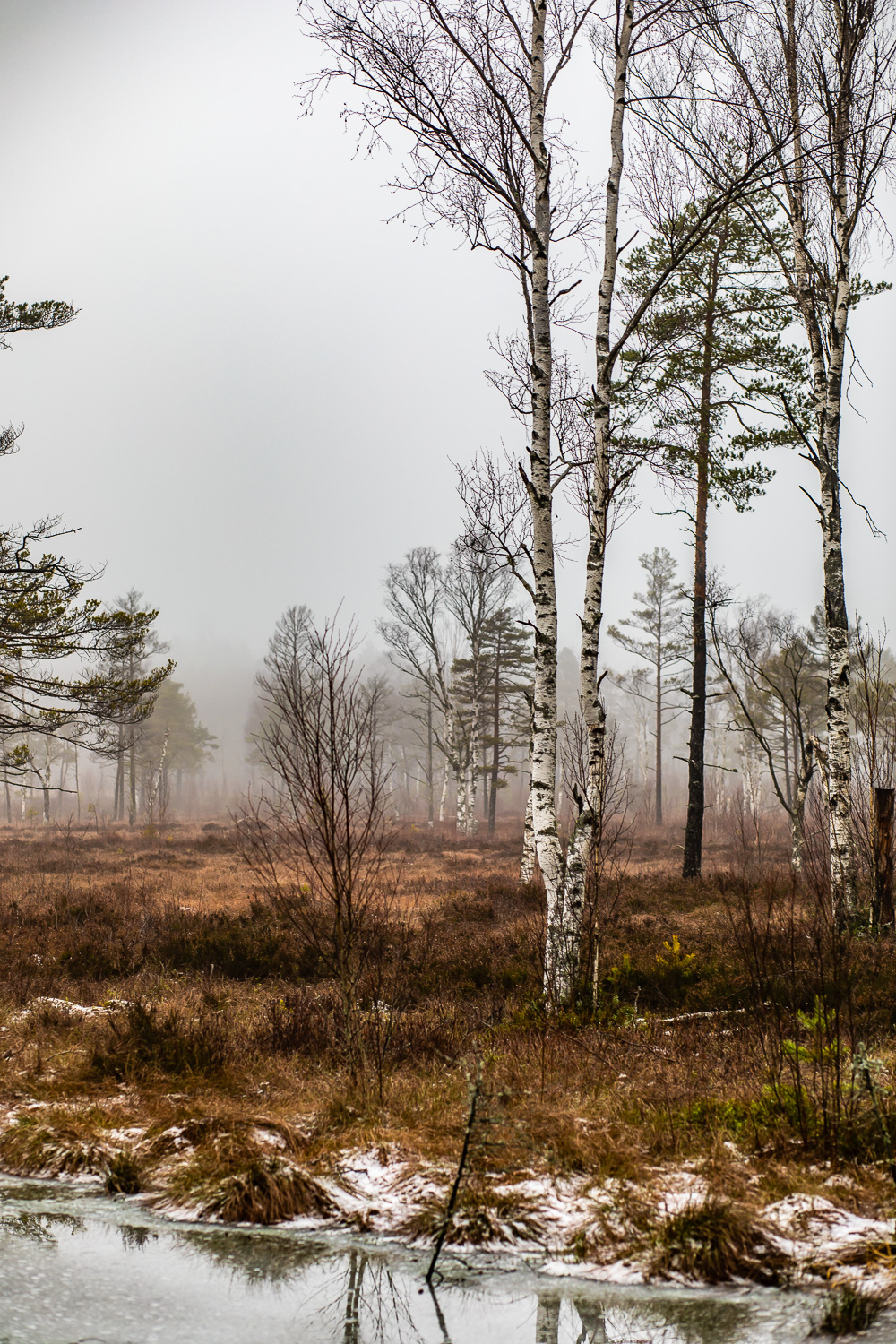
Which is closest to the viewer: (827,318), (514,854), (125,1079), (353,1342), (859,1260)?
(353,1342)

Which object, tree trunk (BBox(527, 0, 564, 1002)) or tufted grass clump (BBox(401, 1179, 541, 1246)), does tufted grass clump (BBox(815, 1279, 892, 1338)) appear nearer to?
tufted grass clump (BBox(401, 1179, 541, 1246))

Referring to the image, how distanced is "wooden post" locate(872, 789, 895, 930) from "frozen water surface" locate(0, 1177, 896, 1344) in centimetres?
671

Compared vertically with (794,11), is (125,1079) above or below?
below

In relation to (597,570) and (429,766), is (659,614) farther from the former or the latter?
(597,570)

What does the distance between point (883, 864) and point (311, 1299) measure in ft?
26.8

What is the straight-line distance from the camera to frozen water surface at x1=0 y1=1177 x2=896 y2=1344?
276cm

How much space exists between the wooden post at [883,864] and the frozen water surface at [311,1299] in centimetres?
671

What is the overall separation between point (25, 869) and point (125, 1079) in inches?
556

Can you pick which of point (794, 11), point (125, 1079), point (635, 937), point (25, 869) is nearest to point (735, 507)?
point (794, 11)

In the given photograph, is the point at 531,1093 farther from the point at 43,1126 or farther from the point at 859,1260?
the point at 43,1126

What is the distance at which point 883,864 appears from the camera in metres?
8.97

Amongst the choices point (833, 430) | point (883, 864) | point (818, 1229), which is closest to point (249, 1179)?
point (818, 1229)

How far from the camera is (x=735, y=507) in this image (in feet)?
48.0

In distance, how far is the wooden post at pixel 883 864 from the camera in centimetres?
856
